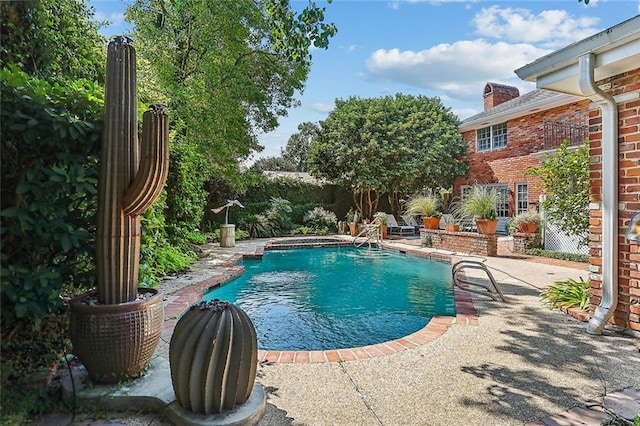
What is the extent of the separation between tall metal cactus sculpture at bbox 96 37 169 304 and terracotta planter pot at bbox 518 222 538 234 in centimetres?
1085

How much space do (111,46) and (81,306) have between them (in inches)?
71.0

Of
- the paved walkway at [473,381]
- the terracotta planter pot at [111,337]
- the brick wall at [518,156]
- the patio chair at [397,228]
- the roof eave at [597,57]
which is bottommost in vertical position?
the paved walkway at [473,381]

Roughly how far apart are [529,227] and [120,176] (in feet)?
36.4

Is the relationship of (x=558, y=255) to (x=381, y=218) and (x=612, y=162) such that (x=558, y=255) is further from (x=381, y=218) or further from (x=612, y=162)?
(x=612, y=162)

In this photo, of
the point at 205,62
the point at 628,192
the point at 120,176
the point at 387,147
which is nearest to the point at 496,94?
the point at 387,147

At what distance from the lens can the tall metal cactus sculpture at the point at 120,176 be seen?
252 cm

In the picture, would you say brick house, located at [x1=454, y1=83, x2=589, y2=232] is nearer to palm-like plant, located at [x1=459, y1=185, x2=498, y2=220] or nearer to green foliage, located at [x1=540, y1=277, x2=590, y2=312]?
palm-like plant, located at [x1=459, y1=185, x2=498, y2=220]

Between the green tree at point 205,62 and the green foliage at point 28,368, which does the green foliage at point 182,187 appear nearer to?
the green tree at point 205,62

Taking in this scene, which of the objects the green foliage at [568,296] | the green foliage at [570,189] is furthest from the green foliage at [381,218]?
the green foliage at [568,296]

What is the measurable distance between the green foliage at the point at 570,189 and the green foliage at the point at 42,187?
8211 mm

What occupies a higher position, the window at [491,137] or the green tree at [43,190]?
the window at [491,137]

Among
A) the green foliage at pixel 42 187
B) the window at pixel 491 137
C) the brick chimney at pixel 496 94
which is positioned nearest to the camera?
the green foliage at pixel 42 187

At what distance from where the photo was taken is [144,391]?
2424 millimetres

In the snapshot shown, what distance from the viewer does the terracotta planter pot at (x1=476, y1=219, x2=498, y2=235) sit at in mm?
10094
